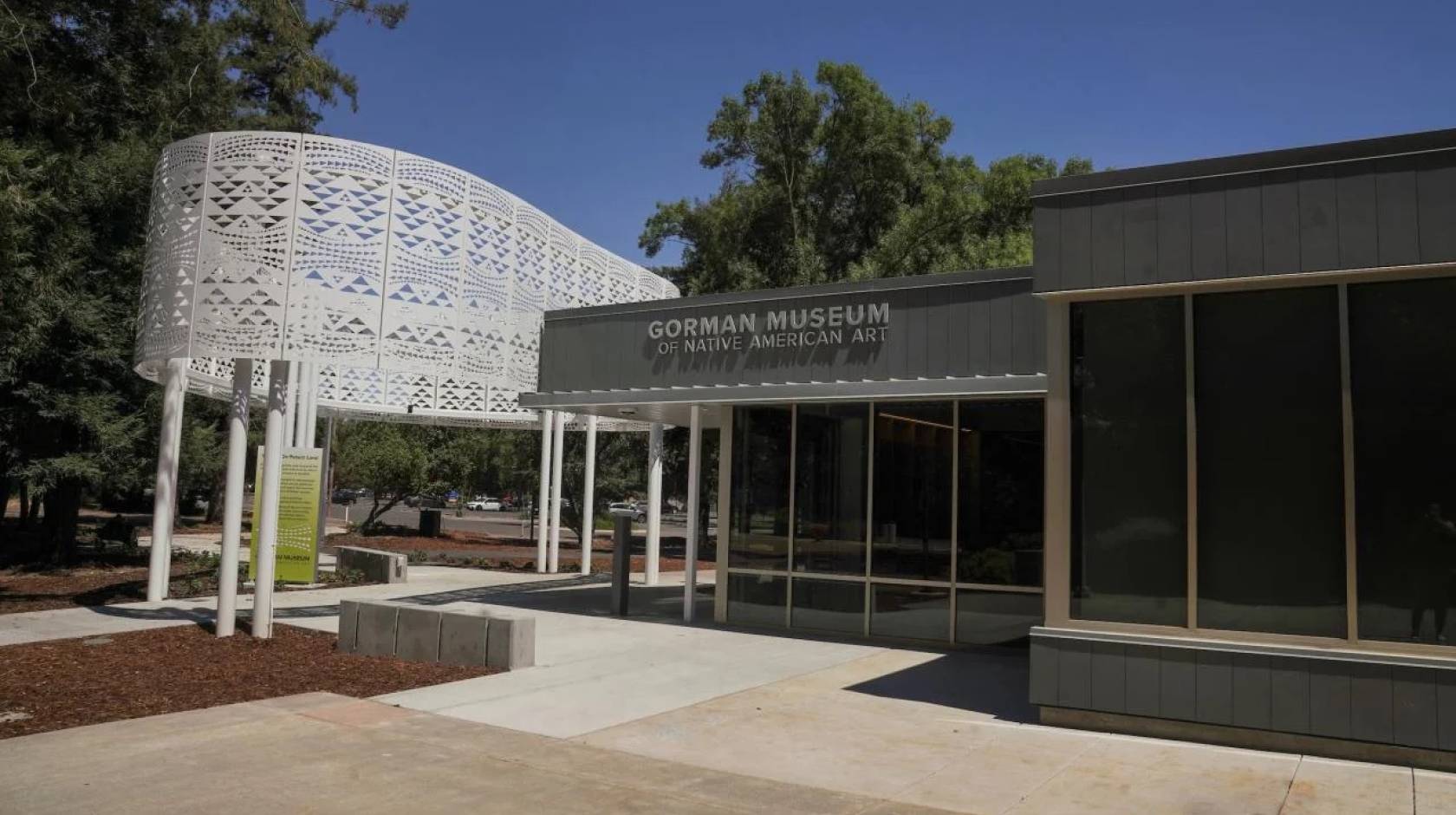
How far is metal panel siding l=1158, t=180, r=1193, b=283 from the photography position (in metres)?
7.92

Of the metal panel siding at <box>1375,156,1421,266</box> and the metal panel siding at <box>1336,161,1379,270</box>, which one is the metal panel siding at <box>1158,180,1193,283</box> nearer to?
the metal panel siding at <box>1336,161,1379,270</box>

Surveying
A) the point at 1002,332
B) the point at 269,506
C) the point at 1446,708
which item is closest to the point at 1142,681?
the point at 1446,708

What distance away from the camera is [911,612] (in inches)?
512

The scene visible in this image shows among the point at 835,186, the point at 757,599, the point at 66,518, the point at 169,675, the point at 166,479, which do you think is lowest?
the point at 169,675

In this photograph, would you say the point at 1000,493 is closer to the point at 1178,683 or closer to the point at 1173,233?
the point at 1178,683

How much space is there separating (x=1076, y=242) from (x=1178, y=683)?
11.9 ft

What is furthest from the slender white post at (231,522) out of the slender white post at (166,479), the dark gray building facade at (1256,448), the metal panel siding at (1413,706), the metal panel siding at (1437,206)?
the metal panel siding at (1437,206)

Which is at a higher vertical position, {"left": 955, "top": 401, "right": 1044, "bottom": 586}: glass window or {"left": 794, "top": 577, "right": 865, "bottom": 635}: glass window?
{"left": 955, "top": 401, "right": 1044, "bottom": 586}: glass window

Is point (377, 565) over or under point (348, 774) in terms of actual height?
over

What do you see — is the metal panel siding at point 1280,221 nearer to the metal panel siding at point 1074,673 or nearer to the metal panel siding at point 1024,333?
the metal panel siding at point 1074,673

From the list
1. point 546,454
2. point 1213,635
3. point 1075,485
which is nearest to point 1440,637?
point 1213,635

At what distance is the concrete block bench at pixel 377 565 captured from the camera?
20.0 metres

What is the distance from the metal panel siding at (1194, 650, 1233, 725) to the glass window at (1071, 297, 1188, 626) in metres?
0.36

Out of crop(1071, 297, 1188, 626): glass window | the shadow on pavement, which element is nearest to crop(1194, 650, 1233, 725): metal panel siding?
crop(1071, 297, 1188, 626): glass window
